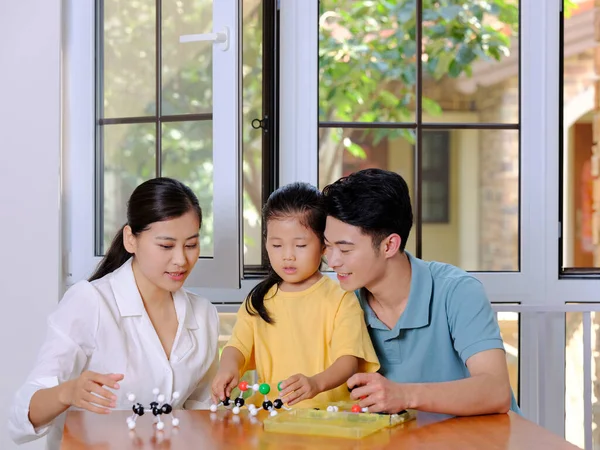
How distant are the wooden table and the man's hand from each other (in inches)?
1.8

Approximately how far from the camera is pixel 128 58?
9.07ft

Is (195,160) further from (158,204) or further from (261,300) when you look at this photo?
(261,300)

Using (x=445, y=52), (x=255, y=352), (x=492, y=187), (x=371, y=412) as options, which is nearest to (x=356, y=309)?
(x=255, y=352)

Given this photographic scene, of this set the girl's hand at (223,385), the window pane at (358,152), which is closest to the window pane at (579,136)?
the window pane at (358,152)

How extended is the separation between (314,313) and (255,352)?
174mm

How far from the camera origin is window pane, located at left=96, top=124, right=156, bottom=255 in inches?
109

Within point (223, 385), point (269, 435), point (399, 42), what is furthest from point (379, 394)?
point (399, 42)

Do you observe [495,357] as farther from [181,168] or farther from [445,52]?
[445,52]

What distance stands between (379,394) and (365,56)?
2.00 m

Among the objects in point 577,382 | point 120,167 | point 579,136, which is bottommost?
point 577,382

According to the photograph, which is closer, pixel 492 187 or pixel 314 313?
pixel 314 313

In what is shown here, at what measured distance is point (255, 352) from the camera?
2.08 metres

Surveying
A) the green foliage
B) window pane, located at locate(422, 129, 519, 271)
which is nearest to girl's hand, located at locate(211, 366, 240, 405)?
the green foliage

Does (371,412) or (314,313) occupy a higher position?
(314,313)
